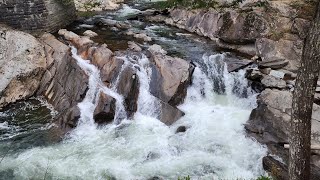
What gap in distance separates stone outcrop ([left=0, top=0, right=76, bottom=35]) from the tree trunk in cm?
1128

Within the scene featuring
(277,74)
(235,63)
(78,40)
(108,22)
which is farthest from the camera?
(108,22)

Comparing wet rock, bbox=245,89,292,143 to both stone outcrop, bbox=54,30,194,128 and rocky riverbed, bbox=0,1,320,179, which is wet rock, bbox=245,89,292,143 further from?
stone outcrop, bbox=54,30,194,128

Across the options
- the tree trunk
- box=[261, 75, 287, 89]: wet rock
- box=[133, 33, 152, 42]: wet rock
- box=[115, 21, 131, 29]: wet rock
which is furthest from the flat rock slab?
the tree trunk

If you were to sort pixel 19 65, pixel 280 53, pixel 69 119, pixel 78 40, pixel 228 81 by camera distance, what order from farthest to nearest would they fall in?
pixel 78 40, pixel 280 53, pixel 19 65, pixel 228 81, pixel 69 119

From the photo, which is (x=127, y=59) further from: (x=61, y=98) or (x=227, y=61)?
(x=227, y=61)

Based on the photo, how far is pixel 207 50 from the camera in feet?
44.2

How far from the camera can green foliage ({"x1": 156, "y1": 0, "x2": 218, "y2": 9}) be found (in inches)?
649

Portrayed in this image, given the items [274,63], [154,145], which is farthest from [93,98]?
[274,63]

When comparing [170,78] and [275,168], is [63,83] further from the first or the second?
[275,168]

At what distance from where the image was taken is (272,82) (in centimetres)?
1048

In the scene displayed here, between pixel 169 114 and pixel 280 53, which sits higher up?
pixel 280 53

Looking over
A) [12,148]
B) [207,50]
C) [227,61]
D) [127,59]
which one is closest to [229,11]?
[207,50]

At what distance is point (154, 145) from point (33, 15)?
797cm

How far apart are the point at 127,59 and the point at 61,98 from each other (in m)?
2.41
